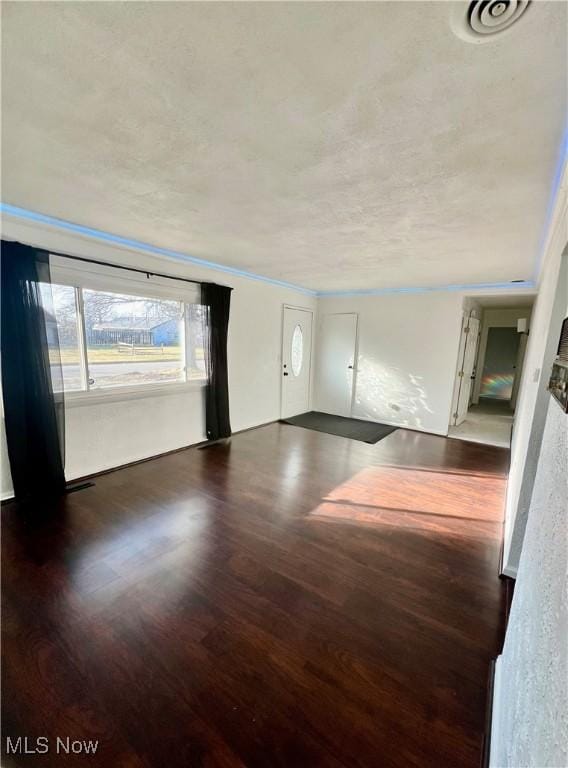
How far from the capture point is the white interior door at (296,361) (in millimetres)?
5473

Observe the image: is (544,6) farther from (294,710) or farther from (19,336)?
(19,336)

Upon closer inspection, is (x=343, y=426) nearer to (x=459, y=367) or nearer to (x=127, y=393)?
(x=459, y=367)

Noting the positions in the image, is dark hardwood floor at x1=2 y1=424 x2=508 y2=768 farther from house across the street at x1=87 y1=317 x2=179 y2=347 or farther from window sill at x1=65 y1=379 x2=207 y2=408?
house across the street at x1=87 y1=317 x2=179 y2=347

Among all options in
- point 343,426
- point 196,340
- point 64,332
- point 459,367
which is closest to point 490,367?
point 459,367

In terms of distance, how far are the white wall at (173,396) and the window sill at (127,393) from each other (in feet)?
0.13

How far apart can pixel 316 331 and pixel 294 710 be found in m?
5.46

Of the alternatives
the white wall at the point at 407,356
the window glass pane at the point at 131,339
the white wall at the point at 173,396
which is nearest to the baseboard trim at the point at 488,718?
the white wall at the point at 173,396

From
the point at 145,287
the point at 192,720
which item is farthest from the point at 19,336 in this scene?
the point at 192,720

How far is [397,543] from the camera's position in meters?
2.28

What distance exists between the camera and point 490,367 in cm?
812

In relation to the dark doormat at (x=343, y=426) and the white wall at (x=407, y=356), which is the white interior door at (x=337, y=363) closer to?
the white wall at (x=407, y=356)

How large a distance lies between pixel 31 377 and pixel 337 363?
15.2 feet

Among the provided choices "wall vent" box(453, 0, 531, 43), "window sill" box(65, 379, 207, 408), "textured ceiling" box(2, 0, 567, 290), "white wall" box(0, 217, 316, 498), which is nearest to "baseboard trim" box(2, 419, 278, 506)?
"white wall" box(0, 217, 316, 498)

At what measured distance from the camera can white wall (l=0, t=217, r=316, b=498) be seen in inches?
116
